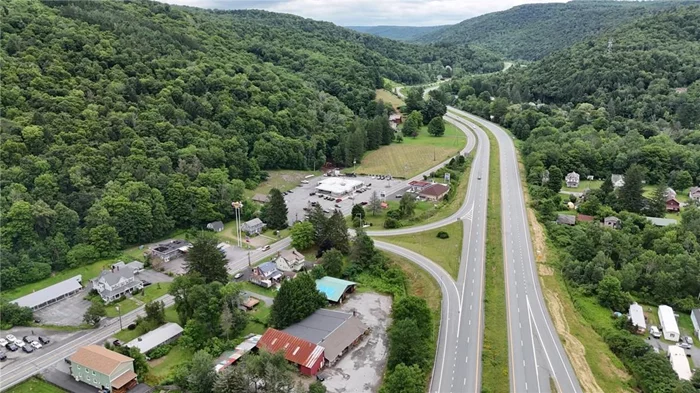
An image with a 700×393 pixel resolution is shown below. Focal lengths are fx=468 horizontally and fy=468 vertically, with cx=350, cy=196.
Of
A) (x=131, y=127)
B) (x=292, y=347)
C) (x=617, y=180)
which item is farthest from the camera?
(x=617, y=180)

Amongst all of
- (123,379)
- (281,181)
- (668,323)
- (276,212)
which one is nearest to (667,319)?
(668,323)

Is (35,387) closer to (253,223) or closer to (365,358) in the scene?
(365,358)

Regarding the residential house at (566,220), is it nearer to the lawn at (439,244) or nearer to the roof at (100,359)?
the lawn at (439,244)

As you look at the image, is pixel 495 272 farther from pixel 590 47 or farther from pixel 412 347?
pixel 590 47

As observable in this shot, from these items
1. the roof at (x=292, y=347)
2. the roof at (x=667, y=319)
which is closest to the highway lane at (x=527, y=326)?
the roof at (x=667, y=319)

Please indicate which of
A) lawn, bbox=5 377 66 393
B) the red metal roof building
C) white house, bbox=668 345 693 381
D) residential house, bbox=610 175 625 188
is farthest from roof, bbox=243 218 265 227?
residential house, bbox=610 175 625 188

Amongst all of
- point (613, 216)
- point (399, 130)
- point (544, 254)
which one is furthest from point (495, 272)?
point (399, 130)
